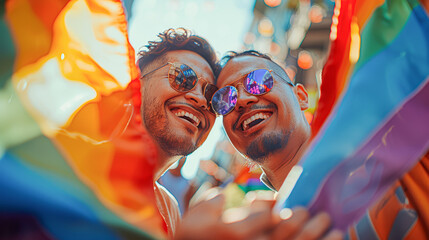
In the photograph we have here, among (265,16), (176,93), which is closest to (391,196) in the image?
(176,93)

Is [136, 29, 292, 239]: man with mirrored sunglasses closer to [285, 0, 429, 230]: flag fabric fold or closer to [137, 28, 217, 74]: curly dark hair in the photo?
[137, 28, 217, 74]: curly dark hair

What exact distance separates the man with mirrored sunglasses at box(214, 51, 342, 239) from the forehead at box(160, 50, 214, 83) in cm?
12

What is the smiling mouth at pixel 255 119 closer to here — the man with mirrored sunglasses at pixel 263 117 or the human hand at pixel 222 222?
the man with mirrored sunglasses at pixel 263 117

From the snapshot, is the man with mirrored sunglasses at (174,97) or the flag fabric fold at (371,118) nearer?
the flag fabric fold at (371,118)

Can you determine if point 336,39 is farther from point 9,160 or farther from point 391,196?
point 9,160

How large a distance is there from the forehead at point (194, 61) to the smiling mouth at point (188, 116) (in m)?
0.29

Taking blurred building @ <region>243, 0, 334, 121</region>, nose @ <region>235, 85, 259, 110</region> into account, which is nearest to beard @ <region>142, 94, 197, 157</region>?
nose @ <region>235, 85, 259, 110</region>

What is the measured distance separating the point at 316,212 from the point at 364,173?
221mm

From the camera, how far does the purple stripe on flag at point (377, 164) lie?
0.92 metres

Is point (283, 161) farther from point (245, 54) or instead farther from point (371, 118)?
point (371, 118)

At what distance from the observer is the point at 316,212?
A: 0.89 meters

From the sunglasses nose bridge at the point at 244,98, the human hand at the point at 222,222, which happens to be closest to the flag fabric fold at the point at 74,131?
the human hand at the point at 222,222

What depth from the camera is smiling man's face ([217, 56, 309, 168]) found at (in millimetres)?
2112

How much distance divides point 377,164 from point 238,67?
57.8 inches
